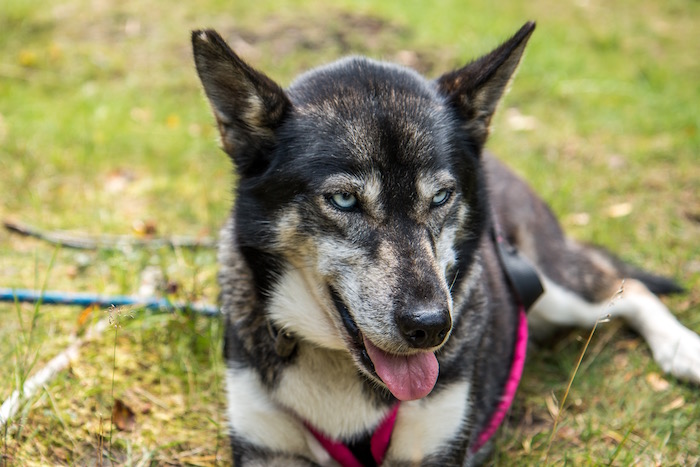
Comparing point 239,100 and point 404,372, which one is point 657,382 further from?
point 239,100

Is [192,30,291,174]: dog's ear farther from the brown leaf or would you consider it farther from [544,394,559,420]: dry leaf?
[544,394,559,420]: dry leaf

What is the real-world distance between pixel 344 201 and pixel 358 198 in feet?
0.15

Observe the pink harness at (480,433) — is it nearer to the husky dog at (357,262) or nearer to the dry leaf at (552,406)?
the husky dog at (357,262)

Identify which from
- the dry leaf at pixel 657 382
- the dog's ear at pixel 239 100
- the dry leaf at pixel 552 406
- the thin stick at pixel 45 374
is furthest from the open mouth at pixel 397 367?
the dry leaf at pixel 657 382

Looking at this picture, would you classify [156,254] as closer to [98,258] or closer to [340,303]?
[98,258]

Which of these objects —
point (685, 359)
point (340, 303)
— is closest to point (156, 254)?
point (340, 303)

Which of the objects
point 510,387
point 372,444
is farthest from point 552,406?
point 372,444

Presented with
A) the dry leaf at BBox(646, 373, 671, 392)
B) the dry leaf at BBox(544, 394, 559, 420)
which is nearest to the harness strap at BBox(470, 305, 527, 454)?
the dry leaf at BBox(544, 394, 559, 420)

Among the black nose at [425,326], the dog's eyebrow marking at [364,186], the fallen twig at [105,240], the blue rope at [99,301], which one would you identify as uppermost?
the dog's eyebrow marking at [364,186]

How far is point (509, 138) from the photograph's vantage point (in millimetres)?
5914

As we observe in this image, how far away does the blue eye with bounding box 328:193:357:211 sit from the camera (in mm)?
2256

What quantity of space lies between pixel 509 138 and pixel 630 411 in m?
3.27

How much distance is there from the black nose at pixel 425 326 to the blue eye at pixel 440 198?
419 millimetres

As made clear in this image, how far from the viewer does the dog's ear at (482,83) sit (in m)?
2.45
